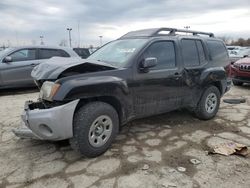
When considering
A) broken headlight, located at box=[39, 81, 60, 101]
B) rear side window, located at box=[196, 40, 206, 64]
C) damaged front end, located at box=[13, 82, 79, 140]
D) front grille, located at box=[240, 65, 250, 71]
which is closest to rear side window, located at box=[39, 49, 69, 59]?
rear side window, located at box=[196, 40, 206, 64]

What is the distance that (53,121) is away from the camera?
3439mm

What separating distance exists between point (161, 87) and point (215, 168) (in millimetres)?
1628

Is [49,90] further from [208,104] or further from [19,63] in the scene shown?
[19,63]

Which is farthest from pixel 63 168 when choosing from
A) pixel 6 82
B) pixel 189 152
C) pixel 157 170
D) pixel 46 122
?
pixel 6 82

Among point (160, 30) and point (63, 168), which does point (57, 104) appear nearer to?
point (63, 168)

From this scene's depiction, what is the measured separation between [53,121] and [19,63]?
5.96 meters

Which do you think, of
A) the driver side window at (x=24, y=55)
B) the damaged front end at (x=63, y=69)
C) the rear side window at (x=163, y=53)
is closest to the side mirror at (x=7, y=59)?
the driver side window at (x=24, y=55)

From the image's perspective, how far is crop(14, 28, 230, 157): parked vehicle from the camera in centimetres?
355

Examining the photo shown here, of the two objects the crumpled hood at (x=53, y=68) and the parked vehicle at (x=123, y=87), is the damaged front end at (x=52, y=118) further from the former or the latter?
the crumpled hood at (x=53, y=68)

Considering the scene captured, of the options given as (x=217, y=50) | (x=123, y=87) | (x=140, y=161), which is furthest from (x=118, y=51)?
(x=217, y=50)

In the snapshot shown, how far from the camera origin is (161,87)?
4641 millimetres

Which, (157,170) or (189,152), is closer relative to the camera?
(157,170)

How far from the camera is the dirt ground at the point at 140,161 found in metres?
3.26

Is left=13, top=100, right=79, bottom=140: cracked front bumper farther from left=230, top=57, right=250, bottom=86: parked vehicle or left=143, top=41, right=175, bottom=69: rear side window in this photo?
left=230, top=57, right=250, bottom=86: parked vehicle
